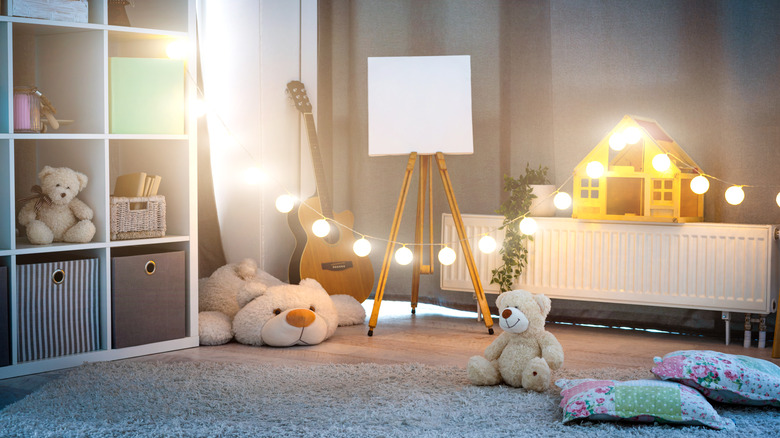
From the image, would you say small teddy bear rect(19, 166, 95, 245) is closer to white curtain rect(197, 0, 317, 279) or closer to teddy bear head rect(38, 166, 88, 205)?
teddy bear head rect(38, 166, 88, 205)

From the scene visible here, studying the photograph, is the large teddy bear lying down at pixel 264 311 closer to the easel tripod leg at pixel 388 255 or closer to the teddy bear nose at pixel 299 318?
the teddy bear nose at pixel 299 318

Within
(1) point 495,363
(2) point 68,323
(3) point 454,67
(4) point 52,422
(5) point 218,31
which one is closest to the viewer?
(4) point 52,422

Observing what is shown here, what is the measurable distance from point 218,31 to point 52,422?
2199mm

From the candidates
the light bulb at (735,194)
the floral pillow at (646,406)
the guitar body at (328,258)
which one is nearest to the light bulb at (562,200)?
the light bulb at (735,194)

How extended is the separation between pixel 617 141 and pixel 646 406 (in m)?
1.45

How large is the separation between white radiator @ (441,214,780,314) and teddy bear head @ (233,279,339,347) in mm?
818

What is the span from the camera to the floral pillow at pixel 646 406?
2.00 metres

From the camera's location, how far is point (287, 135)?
3.88 metres

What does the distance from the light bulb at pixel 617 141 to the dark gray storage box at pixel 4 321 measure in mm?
2411

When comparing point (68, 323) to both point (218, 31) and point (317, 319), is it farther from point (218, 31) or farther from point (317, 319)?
point (218, 31)

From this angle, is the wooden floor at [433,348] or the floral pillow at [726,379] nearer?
the floral pillow at [726,379]

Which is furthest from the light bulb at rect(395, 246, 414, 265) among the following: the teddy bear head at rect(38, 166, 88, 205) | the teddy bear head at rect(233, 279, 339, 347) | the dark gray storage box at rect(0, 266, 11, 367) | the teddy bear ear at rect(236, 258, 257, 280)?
the dark gray storage box at rect(0, 266, 11, 367)

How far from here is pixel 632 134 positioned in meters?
3.19

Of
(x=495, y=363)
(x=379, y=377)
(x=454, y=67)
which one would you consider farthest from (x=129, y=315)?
(x=454, y=67)
